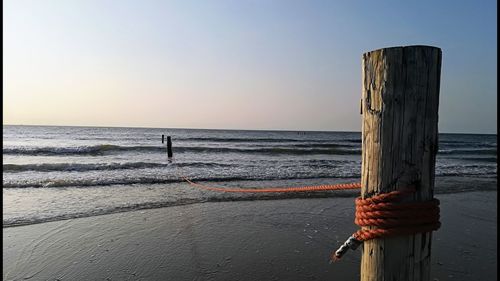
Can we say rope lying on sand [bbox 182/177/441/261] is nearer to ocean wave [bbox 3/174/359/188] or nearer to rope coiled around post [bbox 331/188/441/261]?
rope coiled around post [bbox 331/188/441/261]

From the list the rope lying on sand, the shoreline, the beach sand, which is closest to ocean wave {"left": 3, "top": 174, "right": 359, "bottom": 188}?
the shoreline

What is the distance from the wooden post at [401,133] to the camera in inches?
60.4

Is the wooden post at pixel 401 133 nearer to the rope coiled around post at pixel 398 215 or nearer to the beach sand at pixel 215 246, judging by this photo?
the rope coiled around post at pixel 398 215

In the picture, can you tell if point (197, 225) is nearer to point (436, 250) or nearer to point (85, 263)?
point (85, 263)

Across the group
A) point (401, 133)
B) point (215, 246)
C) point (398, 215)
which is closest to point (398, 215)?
point (398, 215)

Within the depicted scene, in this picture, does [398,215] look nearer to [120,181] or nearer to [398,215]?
[398,215]

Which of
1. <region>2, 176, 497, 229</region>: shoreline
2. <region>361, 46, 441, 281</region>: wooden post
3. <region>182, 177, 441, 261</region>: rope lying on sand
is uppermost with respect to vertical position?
<region>361, 46, 441, 281</region>: wooden post

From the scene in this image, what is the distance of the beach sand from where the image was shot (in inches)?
161

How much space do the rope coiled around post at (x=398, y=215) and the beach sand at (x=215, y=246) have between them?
2.64 m

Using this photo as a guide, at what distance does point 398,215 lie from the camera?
1587 mm

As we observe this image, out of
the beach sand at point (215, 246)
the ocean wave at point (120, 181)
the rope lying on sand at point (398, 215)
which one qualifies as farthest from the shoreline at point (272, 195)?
the rope lying on sand at point (398, 215)

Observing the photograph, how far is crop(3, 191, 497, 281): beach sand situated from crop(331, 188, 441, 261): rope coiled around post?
264cm

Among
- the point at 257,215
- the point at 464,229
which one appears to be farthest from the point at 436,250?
the point at 257,215

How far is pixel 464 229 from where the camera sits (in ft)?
19.6
